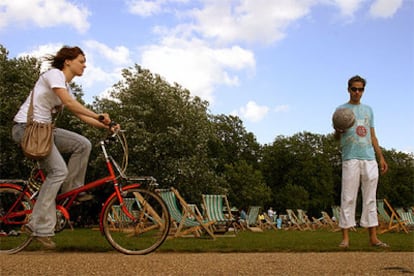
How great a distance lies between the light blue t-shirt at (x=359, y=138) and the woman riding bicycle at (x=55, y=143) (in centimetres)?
371

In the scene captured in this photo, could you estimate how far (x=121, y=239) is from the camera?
6066 mm

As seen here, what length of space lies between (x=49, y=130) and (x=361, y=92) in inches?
179

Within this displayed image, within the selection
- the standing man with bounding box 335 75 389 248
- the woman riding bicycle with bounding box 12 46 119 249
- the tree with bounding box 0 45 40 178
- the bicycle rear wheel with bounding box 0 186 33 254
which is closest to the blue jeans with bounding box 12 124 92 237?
the woman riding bicycle with bounding box 12 46 119 249

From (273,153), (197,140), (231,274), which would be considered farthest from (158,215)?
(273,153)

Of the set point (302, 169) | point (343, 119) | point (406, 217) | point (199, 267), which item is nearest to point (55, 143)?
point (199, 267)

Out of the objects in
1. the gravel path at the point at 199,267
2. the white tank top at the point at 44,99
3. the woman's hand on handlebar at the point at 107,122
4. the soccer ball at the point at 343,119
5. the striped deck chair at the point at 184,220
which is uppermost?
the soccer ball at the point at 343,119

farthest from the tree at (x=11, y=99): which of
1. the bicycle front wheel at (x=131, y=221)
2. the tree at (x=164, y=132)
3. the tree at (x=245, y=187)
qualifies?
the tree at (x=245, y=187)

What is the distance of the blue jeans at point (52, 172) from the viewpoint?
565cm

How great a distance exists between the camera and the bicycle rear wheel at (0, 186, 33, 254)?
6.20 meters

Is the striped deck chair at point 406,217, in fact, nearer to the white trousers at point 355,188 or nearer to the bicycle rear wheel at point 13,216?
the white trousers at point 355,188

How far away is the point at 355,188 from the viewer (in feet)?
25.5

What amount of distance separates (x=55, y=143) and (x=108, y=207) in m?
0.87

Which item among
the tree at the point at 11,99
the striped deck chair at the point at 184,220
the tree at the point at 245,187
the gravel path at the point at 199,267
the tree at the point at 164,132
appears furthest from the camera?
the tree at the point at 245,187

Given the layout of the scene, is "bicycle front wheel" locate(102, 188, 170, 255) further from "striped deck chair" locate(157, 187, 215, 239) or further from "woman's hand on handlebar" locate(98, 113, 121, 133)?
"striped deck chair" locate(157, 187, 215, 239)
